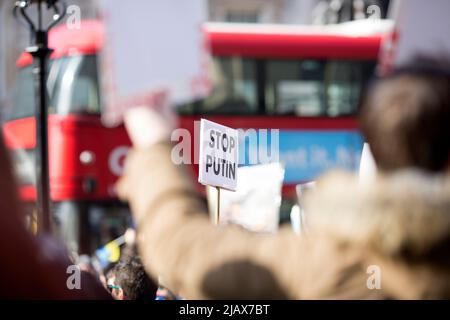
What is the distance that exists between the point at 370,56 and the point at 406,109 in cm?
822

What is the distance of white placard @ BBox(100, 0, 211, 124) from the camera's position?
1.75m

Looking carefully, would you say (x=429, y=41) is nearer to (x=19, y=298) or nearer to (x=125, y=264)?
(x=19, y=298)

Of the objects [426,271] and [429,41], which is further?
[429,41]

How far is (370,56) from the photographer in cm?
952

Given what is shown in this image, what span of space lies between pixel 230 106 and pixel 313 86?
2.77 feet

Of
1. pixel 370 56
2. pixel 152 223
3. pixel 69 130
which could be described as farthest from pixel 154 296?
pixel 370 56

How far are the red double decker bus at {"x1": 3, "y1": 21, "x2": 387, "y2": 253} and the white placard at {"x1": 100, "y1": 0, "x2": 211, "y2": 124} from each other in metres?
6.26

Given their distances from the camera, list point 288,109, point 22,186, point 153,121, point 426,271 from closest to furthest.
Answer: point 22,186 < point 426,271 < point 153,121 < point 288,109

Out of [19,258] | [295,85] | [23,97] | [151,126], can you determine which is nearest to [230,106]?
[295,85]

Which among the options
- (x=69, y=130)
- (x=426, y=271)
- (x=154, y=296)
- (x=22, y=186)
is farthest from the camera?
(x=69, y=130)

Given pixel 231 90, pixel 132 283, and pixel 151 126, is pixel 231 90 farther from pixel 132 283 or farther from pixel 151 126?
pixel 151 126

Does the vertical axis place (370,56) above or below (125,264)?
above

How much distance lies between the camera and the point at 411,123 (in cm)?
144

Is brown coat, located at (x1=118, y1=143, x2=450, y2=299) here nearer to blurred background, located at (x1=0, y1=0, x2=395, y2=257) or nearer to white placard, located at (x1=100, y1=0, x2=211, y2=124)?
white placard, located at (x1=100, y1=0, x2=211, y2=124)
